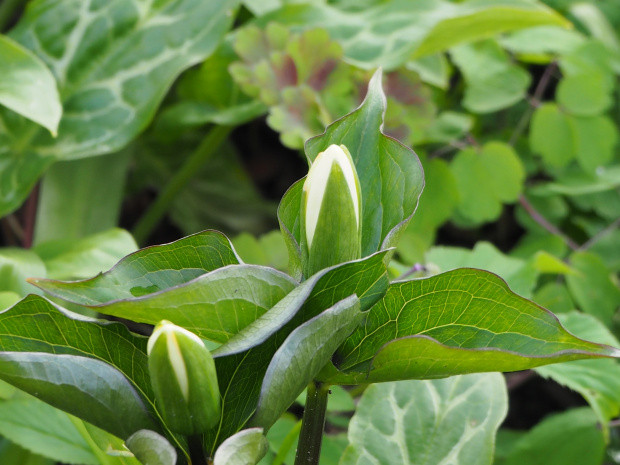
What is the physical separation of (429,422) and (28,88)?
0.66 meters

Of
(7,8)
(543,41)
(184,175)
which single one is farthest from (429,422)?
(7,8)

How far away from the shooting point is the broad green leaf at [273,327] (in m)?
0.43

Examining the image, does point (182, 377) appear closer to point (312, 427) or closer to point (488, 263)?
point (312, 427)

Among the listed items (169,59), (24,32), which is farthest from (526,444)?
(24,32)

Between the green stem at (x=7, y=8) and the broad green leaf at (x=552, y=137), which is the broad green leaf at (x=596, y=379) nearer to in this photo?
the broad green leaf at (x=552, y=137)

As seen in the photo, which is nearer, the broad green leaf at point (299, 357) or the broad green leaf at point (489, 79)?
the broad green leaf at point (299, 357)

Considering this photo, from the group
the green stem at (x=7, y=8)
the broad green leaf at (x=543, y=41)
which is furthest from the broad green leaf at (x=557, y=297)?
the green stem at (x=7, y=8)

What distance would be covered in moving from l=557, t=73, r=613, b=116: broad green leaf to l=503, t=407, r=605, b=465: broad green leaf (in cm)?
60

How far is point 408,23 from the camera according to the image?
A: 1194 millimetres

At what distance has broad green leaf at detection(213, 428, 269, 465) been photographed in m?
0.41

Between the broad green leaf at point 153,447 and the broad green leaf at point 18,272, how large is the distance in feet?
1.39

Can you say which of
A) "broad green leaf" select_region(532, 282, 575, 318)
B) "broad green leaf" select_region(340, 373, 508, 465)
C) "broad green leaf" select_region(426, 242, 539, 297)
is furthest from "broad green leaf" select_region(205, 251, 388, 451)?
"broad green leaf" select_region(532, 282, 575, 318)

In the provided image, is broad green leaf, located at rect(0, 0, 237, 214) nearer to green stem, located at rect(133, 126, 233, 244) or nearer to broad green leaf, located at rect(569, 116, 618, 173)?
green stem, located at rect(133, 126, 233, 244)

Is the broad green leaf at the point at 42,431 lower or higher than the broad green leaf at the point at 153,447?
lower
